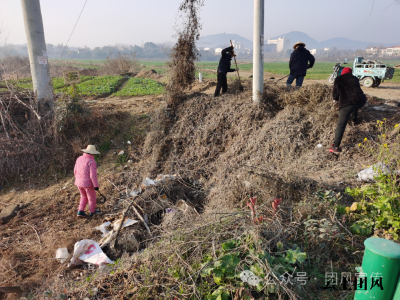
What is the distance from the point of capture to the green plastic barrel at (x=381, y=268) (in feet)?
6.23

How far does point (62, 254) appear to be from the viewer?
4.31m

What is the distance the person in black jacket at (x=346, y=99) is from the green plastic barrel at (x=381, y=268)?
13.6 ft

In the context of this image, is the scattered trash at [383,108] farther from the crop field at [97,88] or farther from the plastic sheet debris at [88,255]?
the crop field at [97,88]

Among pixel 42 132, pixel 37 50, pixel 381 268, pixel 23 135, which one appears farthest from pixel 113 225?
pixel 37 50

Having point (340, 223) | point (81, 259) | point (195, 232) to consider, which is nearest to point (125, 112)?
point (81, 259)

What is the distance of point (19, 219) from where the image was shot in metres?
5.71

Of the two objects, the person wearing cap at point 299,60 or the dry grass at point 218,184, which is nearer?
the dry grass at point 218,184

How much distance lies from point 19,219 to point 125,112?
5261 millimetres

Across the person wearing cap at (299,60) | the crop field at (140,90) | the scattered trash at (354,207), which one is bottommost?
the scattered trash at (354,207)

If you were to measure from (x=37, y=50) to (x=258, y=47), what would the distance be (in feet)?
22.8

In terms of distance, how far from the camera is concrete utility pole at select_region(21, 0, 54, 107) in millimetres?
8016

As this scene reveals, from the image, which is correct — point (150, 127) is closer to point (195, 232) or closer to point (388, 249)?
point (195, 232)

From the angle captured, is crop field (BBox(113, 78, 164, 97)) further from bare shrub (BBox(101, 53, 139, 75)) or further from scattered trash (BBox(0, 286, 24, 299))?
bare shrub (BBox(101, 53, 139, 75))

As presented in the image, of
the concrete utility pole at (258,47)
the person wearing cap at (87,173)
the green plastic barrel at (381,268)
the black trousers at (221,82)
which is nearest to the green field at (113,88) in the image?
the black trousers at (221,82)
